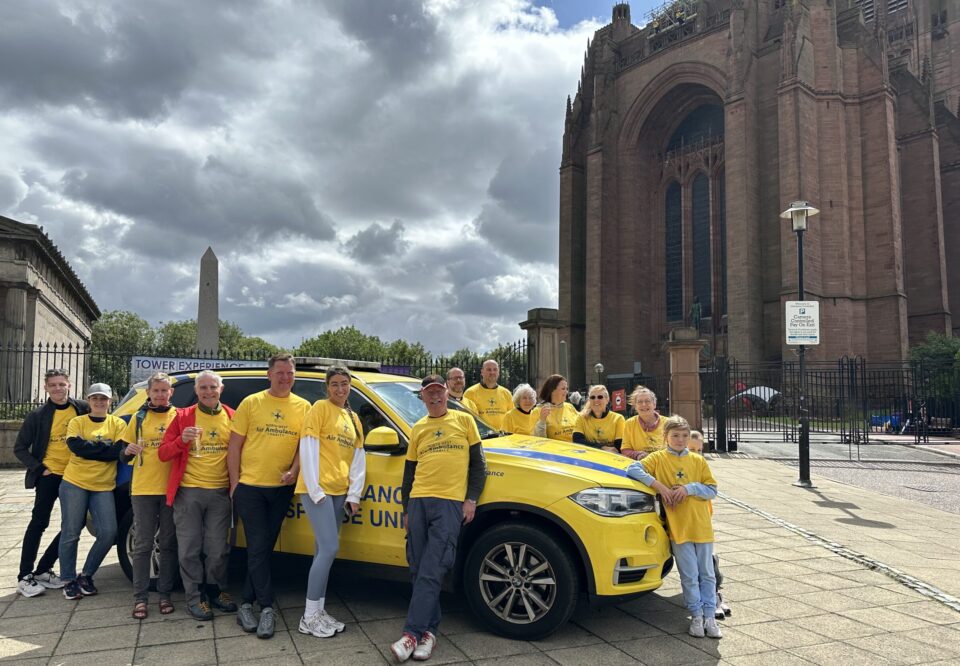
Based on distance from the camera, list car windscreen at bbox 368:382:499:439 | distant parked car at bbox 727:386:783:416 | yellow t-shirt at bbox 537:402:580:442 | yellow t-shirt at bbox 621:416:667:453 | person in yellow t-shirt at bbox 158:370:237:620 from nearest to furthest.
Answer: person in yellow t-shirt at bbox 158:370:237:620 < car windscreen at bbox 368:382:499:439 < yellow t-shirt at bbox 621:416:667:453 < yellow t-shirt at bbox 537:402:580:442 < distant parked car at bbox 727:386:783:416

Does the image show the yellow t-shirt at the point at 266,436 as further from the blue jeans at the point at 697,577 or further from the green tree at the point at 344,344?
the green tree at the point at 344,344

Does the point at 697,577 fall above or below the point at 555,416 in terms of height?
below

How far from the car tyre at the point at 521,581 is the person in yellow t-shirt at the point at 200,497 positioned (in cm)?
172

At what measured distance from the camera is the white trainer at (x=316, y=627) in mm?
4151

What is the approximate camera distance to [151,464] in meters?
4.62

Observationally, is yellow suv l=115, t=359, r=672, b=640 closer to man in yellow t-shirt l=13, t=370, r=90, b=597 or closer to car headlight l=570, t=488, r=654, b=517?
car headlight l=570, t=488, r=654, b=517

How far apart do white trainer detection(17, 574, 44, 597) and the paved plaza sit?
0.22ft

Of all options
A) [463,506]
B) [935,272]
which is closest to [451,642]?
[463,506]

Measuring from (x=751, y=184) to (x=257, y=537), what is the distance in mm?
33624

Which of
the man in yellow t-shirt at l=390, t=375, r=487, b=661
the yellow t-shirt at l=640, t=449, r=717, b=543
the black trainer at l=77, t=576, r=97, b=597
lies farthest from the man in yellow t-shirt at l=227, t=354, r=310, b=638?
the yellow t-shirt at l=640, t=449, r=717, b=543

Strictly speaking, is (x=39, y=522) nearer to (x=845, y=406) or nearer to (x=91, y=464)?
(x=91, y=464)

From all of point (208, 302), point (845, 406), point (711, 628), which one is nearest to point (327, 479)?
point (711, 628)

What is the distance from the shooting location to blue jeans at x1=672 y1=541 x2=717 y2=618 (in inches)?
169

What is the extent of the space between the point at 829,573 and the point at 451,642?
12.1 feet
